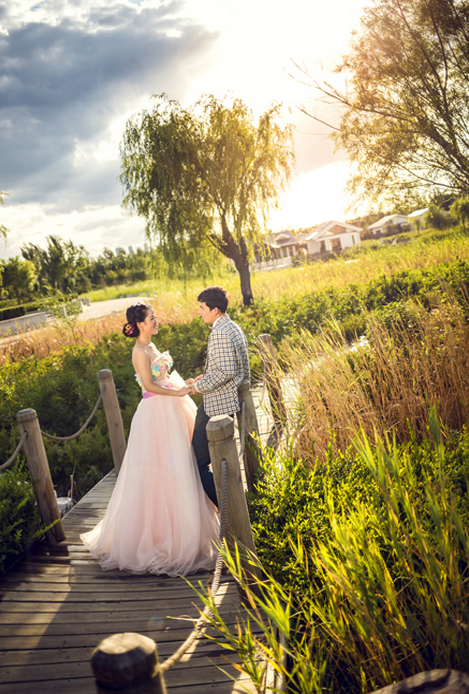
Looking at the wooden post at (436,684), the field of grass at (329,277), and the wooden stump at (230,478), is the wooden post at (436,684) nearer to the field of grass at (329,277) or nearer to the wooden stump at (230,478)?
the wooden stump at (230,478)

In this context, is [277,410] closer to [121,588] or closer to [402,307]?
[121,588]

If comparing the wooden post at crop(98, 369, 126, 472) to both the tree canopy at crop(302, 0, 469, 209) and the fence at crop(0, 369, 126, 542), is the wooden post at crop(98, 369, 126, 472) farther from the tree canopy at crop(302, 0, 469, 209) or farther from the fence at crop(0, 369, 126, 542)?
the tree canopy at crop(302, 0, 469, 209)

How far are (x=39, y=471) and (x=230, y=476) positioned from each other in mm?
2248

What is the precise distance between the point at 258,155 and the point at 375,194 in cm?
774

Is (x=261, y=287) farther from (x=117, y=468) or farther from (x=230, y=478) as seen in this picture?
(x=230, y=478)

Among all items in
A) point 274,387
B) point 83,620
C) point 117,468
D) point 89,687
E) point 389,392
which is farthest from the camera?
point 117,468

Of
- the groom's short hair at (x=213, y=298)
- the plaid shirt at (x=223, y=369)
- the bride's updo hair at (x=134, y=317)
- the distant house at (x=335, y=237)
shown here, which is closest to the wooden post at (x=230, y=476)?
the plaid shirt at (x=223, y=369)

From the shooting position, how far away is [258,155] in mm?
12719

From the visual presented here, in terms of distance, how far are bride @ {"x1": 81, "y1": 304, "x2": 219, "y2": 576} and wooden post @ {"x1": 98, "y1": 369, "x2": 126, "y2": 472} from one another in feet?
4.59

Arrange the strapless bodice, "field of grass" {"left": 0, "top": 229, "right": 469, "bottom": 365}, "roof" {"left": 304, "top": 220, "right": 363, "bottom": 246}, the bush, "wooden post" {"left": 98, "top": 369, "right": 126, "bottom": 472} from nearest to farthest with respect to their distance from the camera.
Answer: the bush < the strapless bodice < "wooden post" {"left": 98, "top": 369, "right": 126, "bottom": 472} < "field of grass" {"left": 0, "top": 229, "right": 469, "bottom": 365} < "roof" {"left": 304, "top": 220, "right": 363, "bottom": 246}

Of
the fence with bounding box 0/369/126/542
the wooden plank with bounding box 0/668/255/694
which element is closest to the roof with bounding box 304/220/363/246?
the fence with bounding box 0/369/126/542

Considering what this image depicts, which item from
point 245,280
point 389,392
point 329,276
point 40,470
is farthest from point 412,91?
point 329,276

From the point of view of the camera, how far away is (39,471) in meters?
3.66

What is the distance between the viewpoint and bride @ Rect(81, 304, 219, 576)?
3.16m
